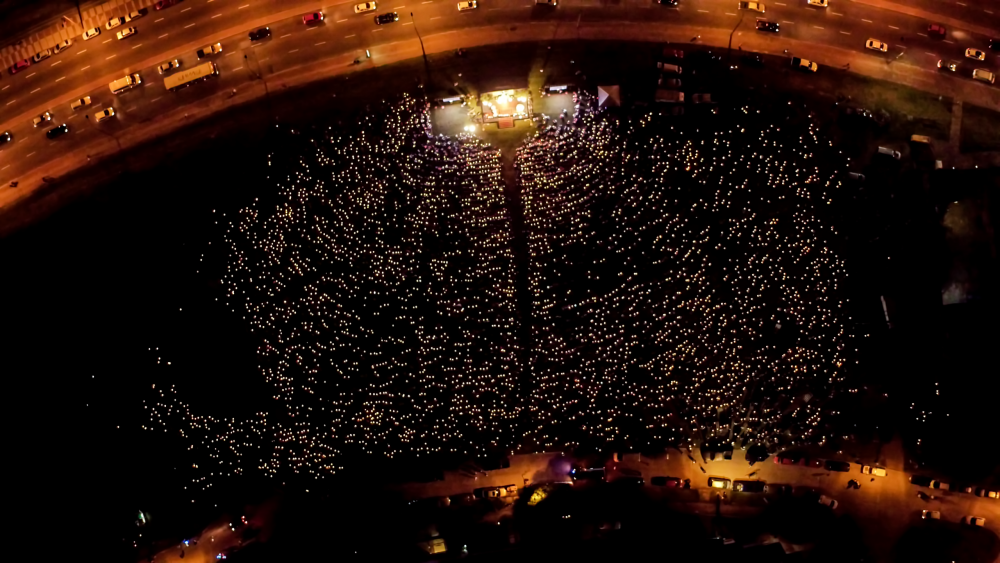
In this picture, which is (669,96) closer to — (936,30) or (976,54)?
(936,30)

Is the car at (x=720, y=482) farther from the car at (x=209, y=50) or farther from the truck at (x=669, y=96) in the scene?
the car at (x=209, y=50)

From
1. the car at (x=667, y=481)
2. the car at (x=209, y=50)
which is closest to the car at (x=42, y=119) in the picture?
the car at (x=209, y=50)

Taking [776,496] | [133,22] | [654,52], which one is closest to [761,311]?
Answer: [776,496]

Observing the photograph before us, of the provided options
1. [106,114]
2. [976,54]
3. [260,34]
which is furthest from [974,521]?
[106,114]

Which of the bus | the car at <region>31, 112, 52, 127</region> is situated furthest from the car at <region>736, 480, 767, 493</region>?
the car at <region>31, 112, 52, 127</region>

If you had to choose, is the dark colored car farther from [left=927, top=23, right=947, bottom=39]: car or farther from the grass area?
[left=927, top=23, right=947, bottom=39]: car

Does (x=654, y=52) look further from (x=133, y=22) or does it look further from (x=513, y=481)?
(x=133, y=22)
